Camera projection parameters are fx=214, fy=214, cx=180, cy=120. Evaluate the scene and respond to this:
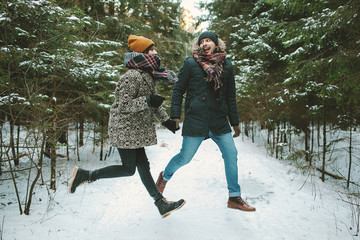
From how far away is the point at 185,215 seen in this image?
9.53 ft

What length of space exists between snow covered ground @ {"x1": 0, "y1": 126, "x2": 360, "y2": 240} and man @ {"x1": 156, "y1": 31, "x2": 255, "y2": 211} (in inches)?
14.8

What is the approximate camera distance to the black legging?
258 centimetres

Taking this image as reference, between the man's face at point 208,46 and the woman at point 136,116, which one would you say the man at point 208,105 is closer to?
the man's face at point 208,46

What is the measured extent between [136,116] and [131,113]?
7 centimetres

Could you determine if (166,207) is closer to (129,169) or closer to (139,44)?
(129,169)

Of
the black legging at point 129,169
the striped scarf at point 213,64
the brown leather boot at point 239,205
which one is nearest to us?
the black legging at point 129,169

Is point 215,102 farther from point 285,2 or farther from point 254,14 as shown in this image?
point 254,14

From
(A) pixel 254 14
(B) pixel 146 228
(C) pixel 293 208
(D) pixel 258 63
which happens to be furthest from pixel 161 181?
(A) pixel 254 14

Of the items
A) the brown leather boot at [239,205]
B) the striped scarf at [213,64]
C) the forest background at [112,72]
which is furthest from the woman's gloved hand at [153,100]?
the brown leather boot at [239,205]

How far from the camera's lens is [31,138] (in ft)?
9.95

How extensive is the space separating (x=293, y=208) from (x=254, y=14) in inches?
394

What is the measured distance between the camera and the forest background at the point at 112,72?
136 inches

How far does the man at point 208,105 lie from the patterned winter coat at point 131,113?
0.46 metres

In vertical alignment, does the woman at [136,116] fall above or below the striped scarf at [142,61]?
below
